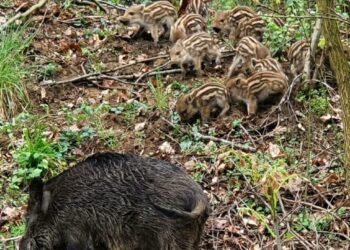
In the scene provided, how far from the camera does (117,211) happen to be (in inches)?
203

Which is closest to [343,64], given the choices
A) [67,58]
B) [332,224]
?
[332,224]

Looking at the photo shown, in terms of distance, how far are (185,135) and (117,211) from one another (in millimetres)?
3148

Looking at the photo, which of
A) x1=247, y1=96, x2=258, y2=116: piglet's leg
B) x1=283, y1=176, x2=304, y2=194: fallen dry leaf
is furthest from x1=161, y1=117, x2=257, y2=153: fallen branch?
x1=283, y1=176, x2=304, y2=194: fallen dry leaf

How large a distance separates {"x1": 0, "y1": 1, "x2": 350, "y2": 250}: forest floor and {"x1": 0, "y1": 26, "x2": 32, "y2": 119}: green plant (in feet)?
0.67

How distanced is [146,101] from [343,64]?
368cm

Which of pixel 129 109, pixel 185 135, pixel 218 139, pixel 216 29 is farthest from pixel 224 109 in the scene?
pixel 216 29

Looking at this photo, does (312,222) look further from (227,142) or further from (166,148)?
(166,148)

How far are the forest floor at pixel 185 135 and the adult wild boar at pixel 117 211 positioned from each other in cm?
48

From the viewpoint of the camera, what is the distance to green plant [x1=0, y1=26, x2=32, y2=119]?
8617 millimetres

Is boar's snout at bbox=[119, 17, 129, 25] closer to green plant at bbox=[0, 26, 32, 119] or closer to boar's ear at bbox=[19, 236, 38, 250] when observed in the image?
green plant at bbox=[0, 26, 32, 119]

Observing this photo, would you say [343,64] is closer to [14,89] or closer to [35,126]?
[35,126]

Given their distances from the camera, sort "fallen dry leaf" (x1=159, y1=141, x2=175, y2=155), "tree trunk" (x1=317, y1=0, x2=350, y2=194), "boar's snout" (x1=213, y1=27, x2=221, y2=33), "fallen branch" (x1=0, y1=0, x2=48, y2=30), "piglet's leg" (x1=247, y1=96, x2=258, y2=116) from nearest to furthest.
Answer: "tree trunk" (x1=317, y1=0, x2=350, y2=194), "fallen dry leaf" (x1=159, y1=141, x2=175, y2=155), "piglet's leg" (x1=247, y1=96, x2=258, y2=116), "fallen branch" (x1=0, y1=0, x2=48, y2=30), "boar's snout" (x1=213, y1=27, x2=221, y2=33)

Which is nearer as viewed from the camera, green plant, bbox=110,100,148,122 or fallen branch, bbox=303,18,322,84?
fallen branch, bbox=303,18,322,84

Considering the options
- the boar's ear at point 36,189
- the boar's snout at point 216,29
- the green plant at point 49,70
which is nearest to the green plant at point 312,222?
the boar's ear at point 36,189
